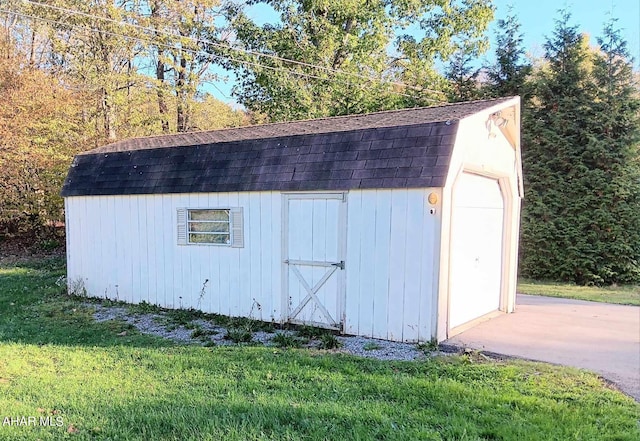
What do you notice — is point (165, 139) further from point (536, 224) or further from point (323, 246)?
point (536, 224)

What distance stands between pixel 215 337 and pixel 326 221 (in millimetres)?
2025

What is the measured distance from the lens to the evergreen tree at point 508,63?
1268cm

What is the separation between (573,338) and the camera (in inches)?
216

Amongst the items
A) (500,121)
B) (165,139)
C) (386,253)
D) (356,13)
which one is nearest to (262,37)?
(356,13)

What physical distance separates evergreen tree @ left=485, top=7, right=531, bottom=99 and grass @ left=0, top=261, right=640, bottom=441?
1033cm

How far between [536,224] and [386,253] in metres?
7.97

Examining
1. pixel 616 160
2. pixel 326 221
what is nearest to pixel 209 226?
pixel 326 221

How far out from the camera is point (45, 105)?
43.5 feet

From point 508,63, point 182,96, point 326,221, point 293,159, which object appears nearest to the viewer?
point 326,221

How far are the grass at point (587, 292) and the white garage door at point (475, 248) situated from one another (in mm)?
2798

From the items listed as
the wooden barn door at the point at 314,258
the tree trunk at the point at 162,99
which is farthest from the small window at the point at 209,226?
the tree trunk at the point at 162,99

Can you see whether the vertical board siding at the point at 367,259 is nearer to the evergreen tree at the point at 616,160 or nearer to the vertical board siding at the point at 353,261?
the vertical board siding at the point at 353,261

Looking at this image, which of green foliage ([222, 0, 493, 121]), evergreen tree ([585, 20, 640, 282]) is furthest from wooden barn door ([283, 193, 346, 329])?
green foliage ([222, 0, 493, 121])

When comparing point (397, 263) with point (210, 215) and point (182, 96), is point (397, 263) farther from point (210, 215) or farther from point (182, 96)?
point (182, 96)
